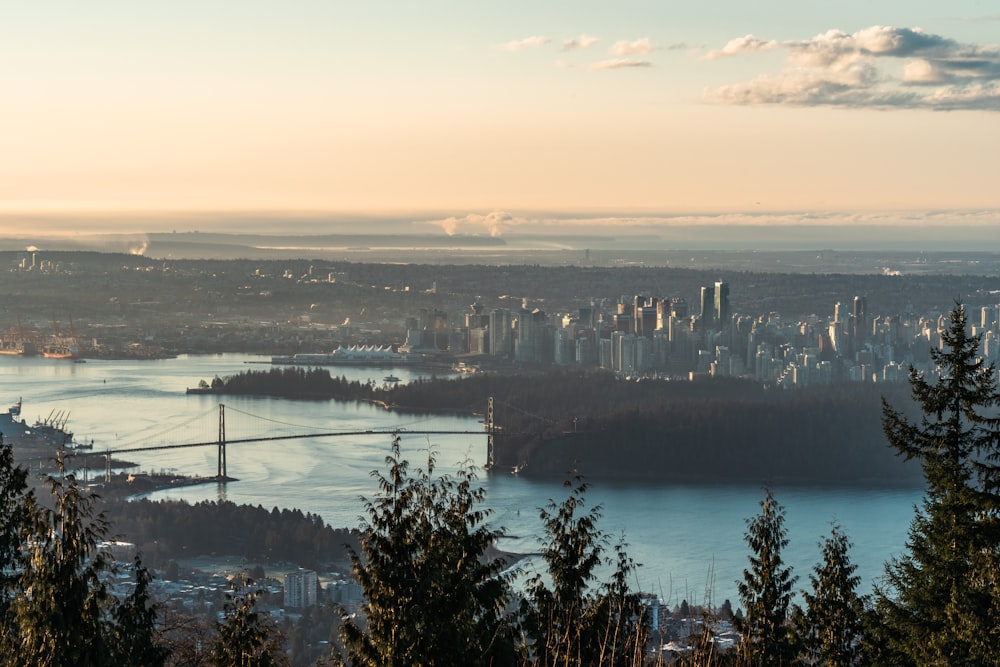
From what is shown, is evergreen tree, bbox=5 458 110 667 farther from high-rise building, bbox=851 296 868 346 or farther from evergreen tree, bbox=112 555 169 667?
high-rise building, bbox=851 296 868 346

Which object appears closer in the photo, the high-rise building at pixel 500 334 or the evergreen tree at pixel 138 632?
the evergreen tree at pixel 138 632

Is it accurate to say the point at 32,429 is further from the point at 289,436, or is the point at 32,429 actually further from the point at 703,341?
the point at 703,341

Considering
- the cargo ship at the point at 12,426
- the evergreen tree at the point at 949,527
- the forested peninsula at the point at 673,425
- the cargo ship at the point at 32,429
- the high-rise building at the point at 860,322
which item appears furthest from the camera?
the high-rise building at the point at 860,322

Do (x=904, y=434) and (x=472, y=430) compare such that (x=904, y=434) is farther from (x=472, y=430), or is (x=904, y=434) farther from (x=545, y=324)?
(x=545, y=324)

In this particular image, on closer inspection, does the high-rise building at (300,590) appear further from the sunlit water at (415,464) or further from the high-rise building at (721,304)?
the high-rise building at (721,304)

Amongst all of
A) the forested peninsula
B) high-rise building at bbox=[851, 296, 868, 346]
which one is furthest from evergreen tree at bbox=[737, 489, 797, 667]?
high-rise building at bbox=[851, 296, 868, 346]

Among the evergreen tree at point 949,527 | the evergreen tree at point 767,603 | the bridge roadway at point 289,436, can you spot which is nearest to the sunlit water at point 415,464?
the bridge roadway at point 289,436

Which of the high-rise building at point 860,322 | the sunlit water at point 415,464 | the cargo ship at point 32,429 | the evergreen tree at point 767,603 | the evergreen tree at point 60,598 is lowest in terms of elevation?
the sunlit water at point 415,464
